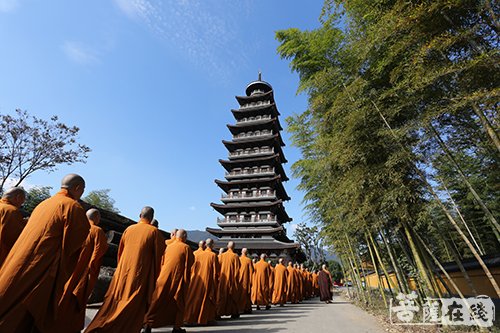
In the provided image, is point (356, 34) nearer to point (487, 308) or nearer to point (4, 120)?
point (487, 308)

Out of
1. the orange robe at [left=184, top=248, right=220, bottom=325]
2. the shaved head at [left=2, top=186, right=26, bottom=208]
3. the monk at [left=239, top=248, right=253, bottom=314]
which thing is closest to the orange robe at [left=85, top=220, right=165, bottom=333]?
the shaved head at [left=2, top=186, right=26, bottom=208]

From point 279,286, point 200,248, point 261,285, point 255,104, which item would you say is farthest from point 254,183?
point 200,248

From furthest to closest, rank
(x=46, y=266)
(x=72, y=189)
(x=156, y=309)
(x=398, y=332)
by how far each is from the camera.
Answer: (x=398, y=332)
(x=156, y=309)
(x=72, y=189)
(x=46, y=266)

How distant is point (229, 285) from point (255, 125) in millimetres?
22039

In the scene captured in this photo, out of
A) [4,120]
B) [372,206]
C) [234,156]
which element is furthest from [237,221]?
[372,206]

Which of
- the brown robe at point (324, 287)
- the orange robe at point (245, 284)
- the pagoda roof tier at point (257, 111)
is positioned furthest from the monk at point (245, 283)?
the pagoda roof tier at point (257, 111)

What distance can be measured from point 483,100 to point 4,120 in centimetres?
1798

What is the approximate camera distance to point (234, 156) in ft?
87.1

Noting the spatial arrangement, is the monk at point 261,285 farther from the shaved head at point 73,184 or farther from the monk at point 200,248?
the shaved head at point 73,184

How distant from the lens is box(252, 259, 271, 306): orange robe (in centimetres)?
766

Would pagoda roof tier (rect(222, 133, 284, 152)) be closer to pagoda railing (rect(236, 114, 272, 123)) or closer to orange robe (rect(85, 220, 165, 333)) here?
pagoda railing (rect(236, 114, 272, 123))

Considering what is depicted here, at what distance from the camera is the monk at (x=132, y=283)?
259 centimetres

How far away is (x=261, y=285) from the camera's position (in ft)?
25.6

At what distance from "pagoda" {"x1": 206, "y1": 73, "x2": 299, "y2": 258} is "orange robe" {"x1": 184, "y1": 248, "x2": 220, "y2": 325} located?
15664mm
